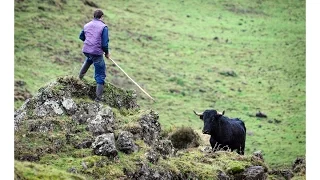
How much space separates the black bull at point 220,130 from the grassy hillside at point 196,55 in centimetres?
854

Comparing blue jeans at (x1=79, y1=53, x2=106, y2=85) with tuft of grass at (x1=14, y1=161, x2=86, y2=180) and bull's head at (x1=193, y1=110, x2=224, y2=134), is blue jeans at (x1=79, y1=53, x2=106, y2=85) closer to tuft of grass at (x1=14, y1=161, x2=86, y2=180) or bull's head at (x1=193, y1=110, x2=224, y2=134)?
tuft of grass at (x1=14, y1=161, x2=86, y2=180)

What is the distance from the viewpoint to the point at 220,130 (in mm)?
23859

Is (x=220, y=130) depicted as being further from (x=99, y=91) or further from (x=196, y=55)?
(x=196, y=55)

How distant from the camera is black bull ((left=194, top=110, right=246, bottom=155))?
23469 mm

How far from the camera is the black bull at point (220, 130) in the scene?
23.5 meters

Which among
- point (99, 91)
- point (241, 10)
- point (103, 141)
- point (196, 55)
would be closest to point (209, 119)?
point (99, 91)

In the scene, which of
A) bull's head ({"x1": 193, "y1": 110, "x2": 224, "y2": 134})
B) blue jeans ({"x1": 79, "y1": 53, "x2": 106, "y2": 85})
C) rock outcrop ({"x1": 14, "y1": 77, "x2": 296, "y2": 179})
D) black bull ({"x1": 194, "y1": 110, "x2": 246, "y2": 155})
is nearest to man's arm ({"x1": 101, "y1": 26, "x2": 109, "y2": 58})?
blue jeans ({"x1": 79, "y1": 53, "x2": 106, "y2": 85})

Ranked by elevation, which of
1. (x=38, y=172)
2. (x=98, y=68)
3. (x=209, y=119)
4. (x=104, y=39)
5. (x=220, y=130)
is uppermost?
(x=104, y=39)

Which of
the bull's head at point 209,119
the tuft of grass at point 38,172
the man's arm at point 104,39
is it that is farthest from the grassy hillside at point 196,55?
the tuft of grass at point 38,172

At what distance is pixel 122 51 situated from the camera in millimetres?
47312

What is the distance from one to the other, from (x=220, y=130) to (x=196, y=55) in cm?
2522
